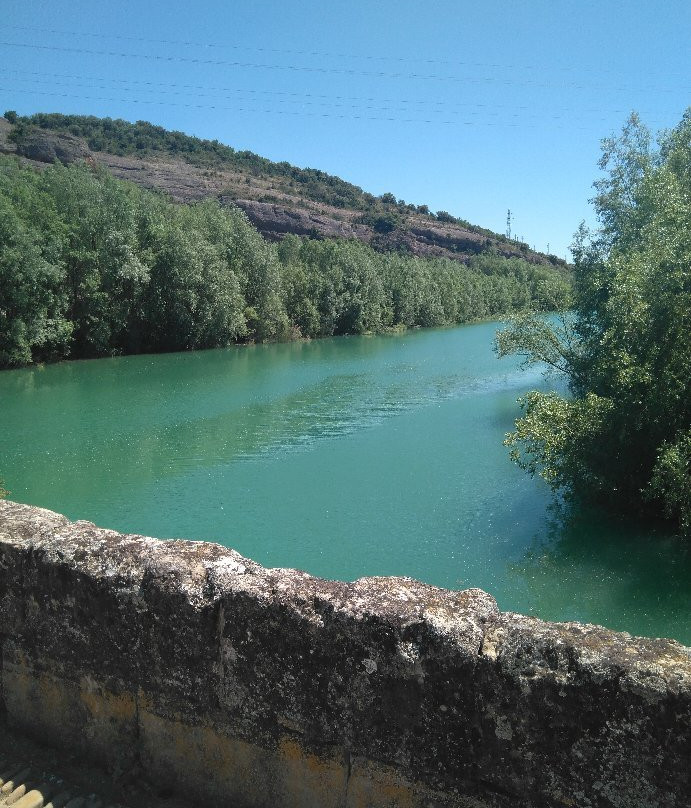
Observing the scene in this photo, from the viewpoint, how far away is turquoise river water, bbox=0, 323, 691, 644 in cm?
1273

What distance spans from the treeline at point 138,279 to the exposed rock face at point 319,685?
25564 mm

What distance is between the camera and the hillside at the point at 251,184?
435 feet

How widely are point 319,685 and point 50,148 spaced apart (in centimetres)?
13993

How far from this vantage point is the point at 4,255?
37.8 m

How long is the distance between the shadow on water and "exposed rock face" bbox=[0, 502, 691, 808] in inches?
356

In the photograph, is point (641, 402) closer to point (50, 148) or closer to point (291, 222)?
point (50, 148)

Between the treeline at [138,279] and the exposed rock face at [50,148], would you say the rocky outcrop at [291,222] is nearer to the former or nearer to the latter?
the exposed rock face at [50,148]

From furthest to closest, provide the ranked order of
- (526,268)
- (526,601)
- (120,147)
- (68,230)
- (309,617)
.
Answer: (120,147) < (526,268) < (68,230) < (526,601) < (309,617)

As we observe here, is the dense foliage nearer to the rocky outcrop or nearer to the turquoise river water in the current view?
the turquoise river water

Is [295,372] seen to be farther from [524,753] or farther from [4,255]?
[524,753]

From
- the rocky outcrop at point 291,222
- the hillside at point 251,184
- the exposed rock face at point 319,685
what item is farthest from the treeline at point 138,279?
the rocky outcrop at point 291,222

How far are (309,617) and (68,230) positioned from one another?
46.8 m

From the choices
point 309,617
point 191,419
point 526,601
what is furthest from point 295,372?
point 309,617

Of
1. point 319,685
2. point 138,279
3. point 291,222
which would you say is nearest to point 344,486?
point 319,685
